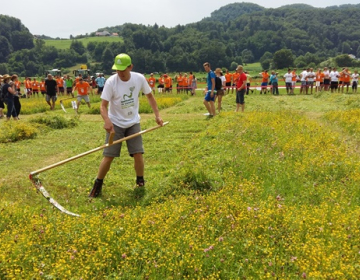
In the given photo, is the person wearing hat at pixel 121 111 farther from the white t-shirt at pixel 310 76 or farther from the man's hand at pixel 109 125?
the white t-shirt at pixel 310 76

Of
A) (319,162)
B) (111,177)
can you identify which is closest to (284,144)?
(319,162)

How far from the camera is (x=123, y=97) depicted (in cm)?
602

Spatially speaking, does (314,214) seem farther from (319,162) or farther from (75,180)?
(75,180)

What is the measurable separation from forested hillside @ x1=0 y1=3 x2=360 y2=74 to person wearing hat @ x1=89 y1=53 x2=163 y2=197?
304 feet

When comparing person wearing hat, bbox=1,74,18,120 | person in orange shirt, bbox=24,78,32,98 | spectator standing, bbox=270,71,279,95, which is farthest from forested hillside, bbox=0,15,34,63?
person wearing hat, bbox=1,74,18,120

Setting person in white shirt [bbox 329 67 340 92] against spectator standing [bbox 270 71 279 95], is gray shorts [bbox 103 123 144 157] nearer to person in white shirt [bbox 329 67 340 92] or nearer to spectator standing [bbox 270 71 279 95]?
spectator standing [bbox 270 71 279 95]

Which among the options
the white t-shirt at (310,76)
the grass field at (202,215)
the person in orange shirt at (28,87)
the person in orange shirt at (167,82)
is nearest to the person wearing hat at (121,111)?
the grass field at (202,215)

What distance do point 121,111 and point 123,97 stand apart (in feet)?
0.83

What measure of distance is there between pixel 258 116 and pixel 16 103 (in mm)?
10821

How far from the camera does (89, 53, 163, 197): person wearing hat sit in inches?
233

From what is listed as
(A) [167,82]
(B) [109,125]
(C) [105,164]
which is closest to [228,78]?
(A) [167,82]

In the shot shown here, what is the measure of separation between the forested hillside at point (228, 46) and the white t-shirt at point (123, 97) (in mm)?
92589

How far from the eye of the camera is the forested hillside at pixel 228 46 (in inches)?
4525

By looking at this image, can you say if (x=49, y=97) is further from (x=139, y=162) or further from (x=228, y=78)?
(x=139, y=162)
